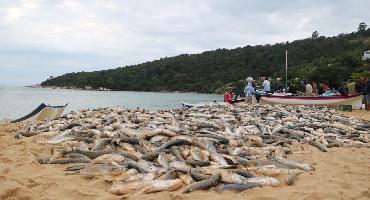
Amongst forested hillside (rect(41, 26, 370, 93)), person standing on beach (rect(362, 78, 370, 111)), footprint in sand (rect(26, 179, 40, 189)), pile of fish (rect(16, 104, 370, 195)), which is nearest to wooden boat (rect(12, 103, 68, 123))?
pile of fish (rect(16, 104, 370, 195))

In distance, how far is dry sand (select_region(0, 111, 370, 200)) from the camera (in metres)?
6.65

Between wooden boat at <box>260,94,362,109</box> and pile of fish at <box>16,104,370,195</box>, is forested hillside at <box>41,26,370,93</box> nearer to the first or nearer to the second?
wooden boat at <box>260,94,362,109</box>

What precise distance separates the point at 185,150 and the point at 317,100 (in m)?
19.3

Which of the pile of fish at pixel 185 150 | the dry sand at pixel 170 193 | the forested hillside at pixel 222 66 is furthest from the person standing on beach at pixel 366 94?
the forested hillside at pixel 222 66

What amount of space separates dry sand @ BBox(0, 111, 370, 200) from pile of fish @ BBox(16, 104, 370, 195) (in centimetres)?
22

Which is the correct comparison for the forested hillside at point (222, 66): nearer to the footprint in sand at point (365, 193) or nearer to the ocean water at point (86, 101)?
the ocean water at point (86, 101)

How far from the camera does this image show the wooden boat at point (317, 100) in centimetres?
2628

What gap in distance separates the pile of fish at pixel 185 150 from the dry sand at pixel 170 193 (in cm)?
22

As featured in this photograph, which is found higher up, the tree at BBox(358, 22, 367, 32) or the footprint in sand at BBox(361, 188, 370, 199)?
the tree at BBox(358, 22, 367, 32)

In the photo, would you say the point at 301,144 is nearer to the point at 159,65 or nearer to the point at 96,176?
the point at 96,176

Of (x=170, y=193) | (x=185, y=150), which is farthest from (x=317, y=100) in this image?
(x=170, y=193)

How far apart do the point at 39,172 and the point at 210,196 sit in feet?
11.7

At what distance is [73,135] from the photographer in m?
11.9

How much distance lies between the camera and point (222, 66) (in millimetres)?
100688
